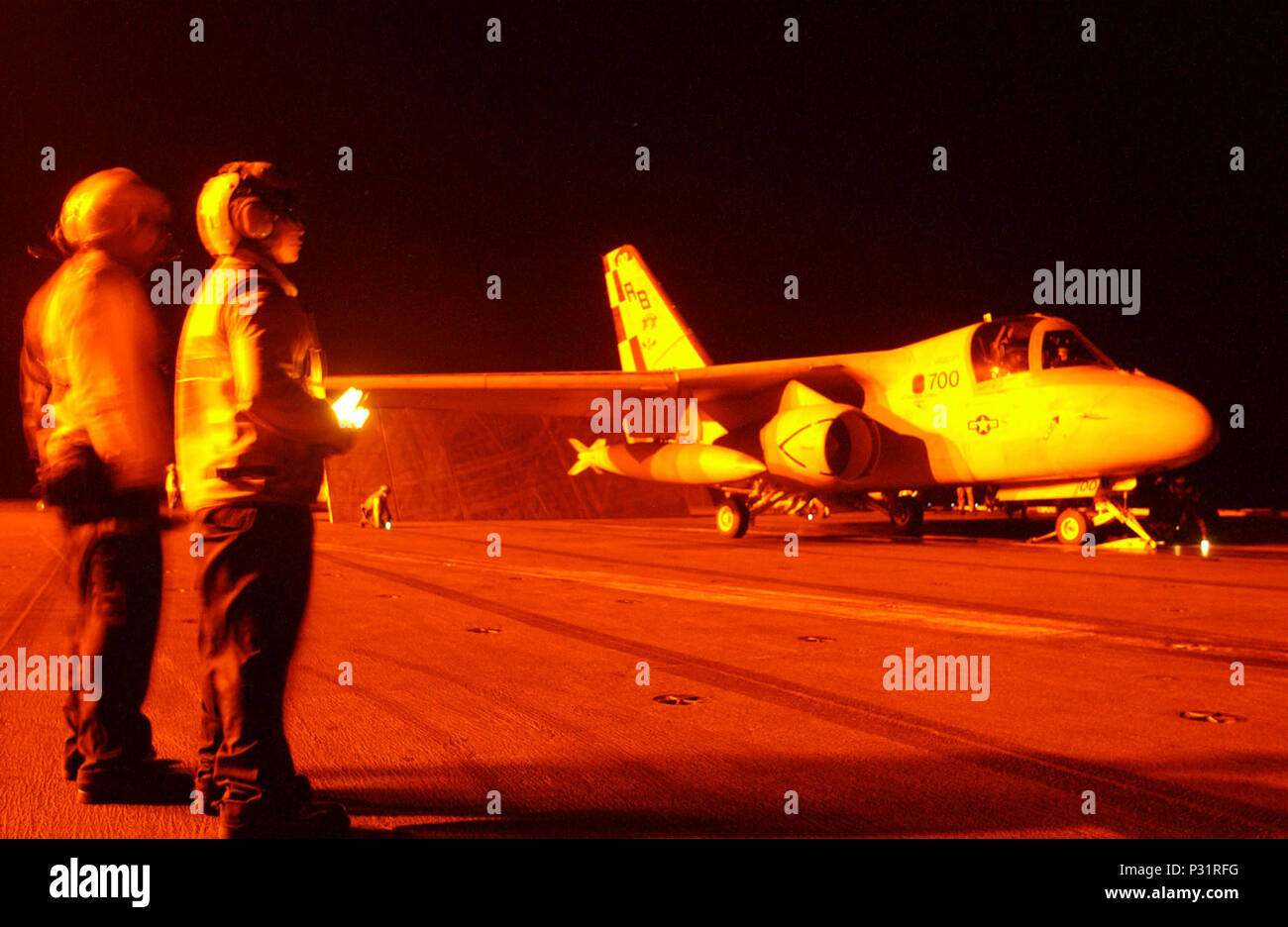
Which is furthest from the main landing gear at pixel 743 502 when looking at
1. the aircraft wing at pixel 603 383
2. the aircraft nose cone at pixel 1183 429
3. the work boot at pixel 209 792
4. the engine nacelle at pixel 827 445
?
the work boot at pixel 209 792

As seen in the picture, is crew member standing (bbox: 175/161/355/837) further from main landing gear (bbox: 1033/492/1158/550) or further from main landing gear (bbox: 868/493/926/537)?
main landing gear (bbox: 868/493/926/537)

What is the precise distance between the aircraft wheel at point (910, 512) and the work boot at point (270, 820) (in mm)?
16104

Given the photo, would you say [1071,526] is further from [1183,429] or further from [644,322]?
[644,322]

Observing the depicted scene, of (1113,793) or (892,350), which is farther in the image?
(892,350)

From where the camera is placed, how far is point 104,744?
10.0 ft

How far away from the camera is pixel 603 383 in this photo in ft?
54.1

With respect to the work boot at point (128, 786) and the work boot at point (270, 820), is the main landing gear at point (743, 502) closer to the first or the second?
the work boot at point (128, 786)

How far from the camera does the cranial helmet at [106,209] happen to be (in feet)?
10.1

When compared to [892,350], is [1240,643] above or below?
below

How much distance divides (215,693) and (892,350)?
48.0 feet

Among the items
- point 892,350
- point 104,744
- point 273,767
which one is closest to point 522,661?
point 104,744

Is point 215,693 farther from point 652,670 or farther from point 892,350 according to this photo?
point 892,350

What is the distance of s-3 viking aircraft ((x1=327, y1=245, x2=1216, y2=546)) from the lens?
40.2ft

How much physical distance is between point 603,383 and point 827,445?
170 inches
